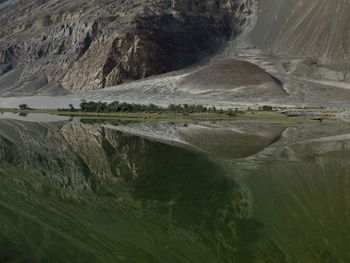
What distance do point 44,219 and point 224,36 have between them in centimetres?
15954

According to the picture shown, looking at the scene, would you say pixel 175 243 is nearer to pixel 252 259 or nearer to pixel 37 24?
pixel 252 259

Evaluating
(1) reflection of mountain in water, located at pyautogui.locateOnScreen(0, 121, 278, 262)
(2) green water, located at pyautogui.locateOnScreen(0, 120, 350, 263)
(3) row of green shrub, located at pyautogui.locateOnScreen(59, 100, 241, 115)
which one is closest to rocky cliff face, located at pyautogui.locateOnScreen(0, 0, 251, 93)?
(3) row of green shrub, located at pyautogui.locateOnScreen(59, 100, 241, 115)

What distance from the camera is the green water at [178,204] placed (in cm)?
1241

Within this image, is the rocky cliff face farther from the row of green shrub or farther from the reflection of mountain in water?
the reflection of mountain in water

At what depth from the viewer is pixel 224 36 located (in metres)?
169

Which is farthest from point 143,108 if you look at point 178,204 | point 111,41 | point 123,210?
point 123,210

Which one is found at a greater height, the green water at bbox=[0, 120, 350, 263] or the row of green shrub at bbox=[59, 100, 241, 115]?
the green water at bbox=[0, 120, 350, 263]

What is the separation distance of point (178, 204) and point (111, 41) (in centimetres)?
13367

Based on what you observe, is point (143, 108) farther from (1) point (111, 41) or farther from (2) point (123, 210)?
(2) point (123, 210)

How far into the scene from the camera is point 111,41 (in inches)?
5768

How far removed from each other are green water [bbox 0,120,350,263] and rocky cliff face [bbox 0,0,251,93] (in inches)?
4370

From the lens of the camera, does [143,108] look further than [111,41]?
No

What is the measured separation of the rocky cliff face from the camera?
144375 mm

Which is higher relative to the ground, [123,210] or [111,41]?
[123,210]
